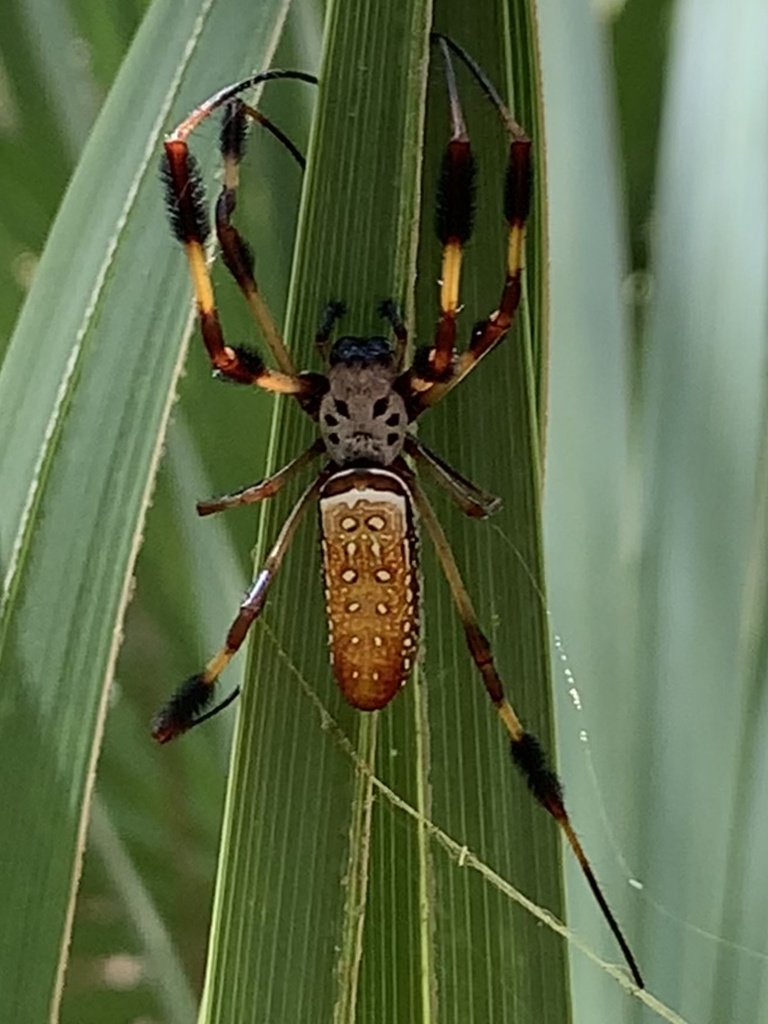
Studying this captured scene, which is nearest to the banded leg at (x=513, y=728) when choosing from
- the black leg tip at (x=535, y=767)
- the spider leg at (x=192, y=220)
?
the black leg tip at (x=535, y=767)

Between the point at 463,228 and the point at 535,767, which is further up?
the point at 463,228

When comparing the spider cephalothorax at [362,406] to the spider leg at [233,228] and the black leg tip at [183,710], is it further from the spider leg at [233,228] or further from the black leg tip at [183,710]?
the black leg tip at [183,710]

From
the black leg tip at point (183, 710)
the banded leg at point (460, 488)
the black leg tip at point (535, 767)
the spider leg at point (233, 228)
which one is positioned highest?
the spider leg at point (233, 228)

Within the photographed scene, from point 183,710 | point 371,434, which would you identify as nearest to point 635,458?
point 371,434

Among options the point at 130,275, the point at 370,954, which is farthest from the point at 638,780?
the point at 130,275

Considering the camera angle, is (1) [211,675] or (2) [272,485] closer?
(2) [272,485]

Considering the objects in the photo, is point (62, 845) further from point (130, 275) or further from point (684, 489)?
point (684, 489)

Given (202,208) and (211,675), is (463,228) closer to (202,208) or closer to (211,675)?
(202,208)
